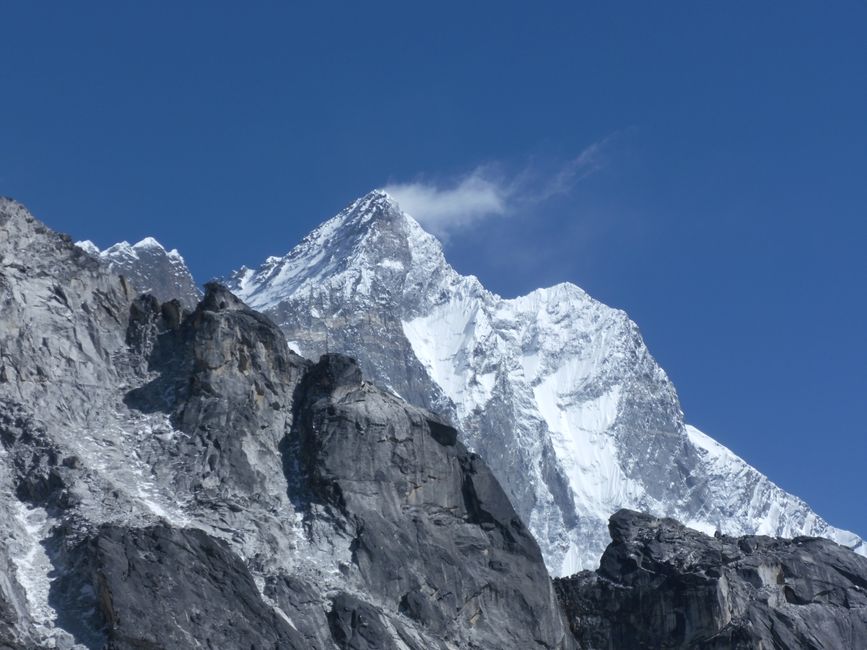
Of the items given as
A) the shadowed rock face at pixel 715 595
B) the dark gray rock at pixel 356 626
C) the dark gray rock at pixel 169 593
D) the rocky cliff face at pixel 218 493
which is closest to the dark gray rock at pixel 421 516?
the rocky cliff face at pixel 218 493

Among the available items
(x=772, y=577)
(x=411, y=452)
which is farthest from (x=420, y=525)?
(x=772, y=577)

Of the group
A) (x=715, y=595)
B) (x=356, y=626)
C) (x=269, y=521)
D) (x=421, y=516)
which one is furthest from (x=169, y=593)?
(x=715, y=595)

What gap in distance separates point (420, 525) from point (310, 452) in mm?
8790

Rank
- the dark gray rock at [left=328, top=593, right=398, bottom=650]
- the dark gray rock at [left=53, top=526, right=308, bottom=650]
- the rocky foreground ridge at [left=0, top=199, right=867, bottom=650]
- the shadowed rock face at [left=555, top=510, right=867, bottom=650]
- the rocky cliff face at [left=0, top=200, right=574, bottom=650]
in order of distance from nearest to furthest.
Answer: the dark gray rock at [left=53, top=526, right=308, bottom=650]
the rocky cliff face at [left=0, top=200, right=574, bottom=650]
the rocky foreground ridge at [left=0, top=199, right=867, bottom=650]
the dark gray rock at [left=328, top=593, right=398, bottom=650]
the shadowed rock face at [left=555, top=510, right=867, bottom=650]

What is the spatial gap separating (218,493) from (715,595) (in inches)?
1410

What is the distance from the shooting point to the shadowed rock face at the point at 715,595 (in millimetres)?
151500

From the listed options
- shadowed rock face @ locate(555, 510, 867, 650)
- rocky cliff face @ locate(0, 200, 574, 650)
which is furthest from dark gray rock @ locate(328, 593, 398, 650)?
shadowed rock face @ locate(555, 510, 867, 650)

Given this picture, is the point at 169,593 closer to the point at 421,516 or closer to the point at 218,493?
the point at 218,493

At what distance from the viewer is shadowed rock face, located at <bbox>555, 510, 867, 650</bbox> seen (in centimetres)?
15150

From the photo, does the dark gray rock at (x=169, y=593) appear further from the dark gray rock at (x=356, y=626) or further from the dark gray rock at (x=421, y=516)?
the dark gray rock at (x=421, y=516)

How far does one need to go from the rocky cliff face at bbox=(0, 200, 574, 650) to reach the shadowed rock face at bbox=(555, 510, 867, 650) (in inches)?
309

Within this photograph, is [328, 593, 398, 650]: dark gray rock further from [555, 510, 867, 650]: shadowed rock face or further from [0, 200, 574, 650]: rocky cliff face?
[555, 510, 867, 650]: shadowed rock face

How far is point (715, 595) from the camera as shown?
151250 millimetres

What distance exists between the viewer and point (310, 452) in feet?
479
